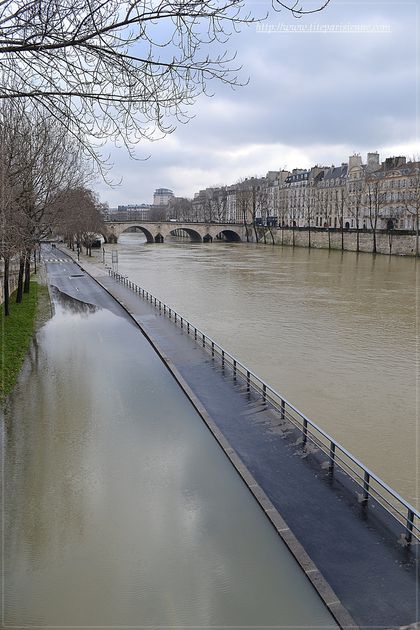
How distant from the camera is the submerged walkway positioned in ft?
23.1

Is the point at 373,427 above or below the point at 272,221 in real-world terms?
below

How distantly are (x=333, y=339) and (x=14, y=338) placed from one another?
13777 mm

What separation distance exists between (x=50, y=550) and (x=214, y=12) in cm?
797

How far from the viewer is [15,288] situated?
37.1 metres

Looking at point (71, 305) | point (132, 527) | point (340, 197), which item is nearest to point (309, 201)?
point (340, 197)

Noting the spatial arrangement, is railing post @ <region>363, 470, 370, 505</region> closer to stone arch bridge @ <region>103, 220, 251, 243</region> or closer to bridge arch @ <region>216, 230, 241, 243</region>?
stone arch bridge @ <region>103, 220, 251, 243</region>

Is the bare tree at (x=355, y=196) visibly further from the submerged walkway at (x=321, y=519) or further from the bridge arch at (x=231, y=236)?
the submerged walkway at (x=321, y=519)

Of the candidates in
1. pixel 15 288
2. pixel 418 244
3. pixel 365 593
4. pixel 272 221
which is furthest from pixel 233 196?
pixel 365 593

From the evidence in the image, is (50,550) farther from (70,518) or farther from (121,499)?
(121,499)

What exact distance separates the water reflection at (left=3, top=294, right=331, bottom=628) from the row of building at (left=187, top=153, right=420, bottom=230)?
66.0m

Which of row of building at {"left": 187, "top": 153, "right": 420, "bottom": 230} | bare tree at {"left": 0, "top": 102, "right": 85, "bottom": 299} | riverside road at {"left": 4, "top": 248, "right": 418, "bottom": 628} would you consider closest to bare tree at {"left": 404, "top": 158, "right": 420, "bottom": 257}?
row of building at {"left": 187, "top": 153, "right": 420, "bottom": 230}

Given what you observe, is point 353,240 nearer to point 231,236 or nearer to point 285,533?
point 231,236

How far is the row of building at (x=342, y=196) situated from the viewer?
85562 mm

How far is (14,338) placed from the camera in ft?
70.9
